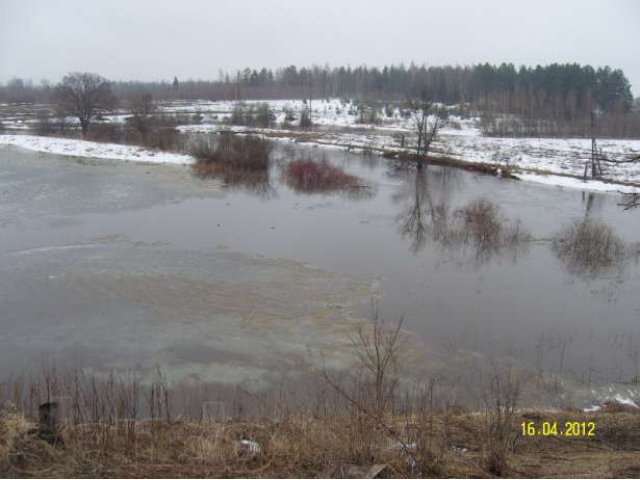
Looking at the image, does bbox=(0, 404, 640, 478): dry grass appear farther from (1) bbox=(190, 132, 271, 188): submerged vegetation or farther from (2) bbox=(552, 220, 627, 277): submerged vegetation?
(1) bbox=(190, 132, 271, 188): submerged vegetation

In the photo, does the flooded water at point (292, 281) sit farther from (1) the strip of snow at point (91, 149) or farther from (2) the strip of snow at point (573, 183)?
(1) the strip of snow at point (91, 149)

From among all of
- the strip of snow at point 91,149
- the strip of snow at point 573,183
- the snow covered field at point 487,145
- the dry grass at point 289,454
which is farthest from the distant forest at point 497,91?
the dry grass at point 289,454

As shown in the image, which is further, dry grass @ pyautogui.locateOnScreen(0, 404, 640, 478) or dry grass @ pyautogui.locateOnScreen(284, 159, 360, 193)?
dry grass @ pyautogui.locateOnScreen(284, 159, 360, 193)

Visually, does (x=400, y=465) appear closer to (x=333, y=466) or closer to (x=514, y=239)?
(x=333, y=466)

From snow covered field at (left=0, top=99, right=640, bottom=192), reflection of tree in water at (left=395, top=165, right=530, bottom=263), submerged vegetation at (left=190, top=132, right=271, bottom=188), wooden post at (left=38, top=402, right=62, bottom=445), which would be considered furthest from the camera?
snow covered field at (left=0, top=99, right=640, bottom=192)

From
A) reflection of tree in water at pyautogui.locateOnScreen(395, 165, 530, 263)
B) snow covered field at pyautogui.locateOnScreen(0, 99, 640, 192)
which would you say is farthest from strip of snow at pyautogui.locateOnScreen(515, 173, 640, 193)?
reflection of tree in water at pyautogui.locateOnScreen(395, 165, 530, 263)

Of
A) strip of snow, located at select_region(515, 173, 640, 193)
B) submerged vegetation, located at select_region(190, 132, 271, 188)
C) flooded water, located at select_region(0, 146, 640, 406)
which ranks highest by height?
submerged vegetation, located at select_region(190, 132, 271, 188)

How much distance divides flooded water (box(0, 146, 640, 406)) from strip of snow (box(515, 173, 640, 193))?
3.30 m

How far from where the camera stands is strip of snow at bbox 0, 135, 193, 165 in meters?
30.7

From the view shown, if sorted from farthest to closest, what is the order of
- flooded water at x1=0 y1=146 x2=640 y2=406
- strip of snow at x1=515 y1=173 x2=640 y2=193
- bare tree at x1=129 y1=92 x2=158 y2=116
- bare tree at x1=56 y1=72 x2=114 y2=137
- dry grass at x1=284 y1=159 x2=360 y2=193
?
bare tree at x1=129 y1=92 x2=158 y2=116
bare tree at x1=56 y1=72 x2=114 y2=137
strip of snow at x1=515 y1=173 x2=640 y2=193
dry grass at x1=284 y1=159 x2=360 y2=193
flooded water at x1=0 y1=146 x2=640 y2=406

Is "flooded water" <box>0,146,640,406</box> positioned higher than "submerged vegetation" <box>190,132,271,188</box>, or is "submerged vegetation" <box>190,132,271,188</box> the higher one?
"submerged vegetation" <box>190,132,271,188</box>

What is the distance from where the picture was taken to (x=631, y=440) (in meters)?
6.07

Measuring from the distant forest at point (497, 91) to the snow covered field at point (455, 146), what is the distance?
442 centimetres

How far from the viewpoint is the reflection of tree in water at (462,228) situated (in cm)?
1598
